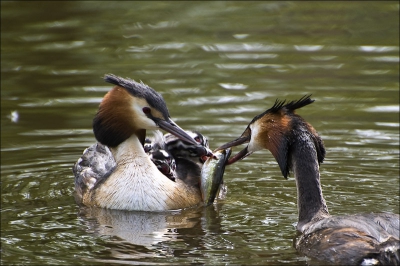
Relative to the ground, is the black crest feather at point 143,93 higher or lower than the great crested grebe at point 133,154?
higher

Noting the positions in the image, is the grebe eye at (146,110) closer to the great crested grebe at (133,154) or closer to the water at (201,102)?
the great crested grebe at (133,154)

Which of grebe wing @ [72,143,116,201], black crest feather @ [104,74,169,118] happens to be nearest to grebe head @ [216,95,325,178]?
black crest feather @ [104,74,169,118]

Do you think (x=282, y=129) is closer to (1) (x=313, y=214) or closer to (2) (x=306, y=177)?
(2) (x=306, y=177)

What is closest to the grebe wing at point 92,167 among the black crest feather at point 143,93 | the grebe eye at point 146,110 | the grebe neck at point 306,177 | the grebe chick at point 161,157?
the grebe chick at point 161,157

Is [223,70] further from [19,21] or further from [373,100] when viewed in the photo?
[19,21]

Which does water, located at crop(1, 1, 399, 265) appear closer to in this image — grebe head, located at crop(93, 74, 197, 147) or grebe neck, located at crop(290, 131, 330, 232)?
grebe neck, located at crop(290, 131, 330, 232)

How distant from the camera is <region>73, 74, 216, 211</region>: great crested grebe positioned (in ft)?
33.7

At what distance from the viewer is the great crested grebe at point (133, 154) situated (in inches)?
405

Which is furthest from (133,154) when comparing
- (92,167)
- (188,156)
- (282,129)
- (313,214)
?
(313,214)

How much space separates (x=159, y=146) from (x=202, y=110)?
99.0 inches

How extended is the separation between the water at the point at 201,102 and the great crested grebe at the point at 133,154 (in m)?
0.19

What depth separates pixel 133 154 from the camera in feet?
34.6

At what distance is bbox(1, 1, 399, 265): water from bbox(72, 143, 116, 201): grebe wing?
203 mm

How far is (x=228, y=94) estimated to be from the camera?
14375 mm
